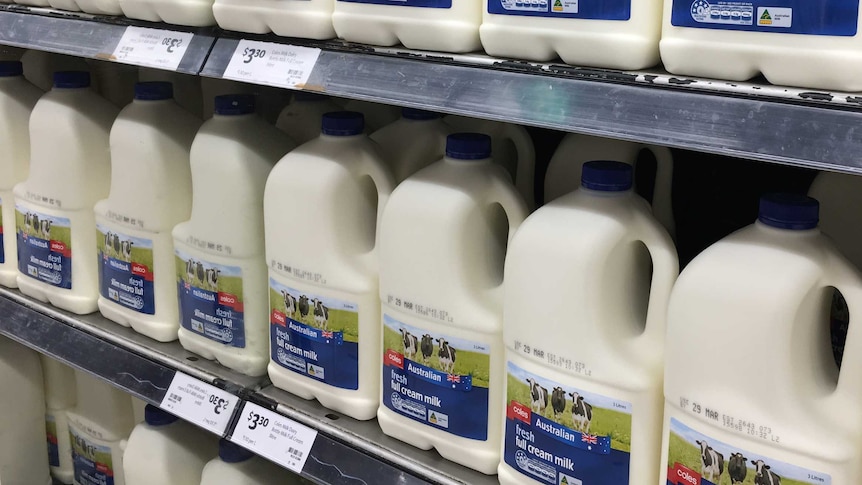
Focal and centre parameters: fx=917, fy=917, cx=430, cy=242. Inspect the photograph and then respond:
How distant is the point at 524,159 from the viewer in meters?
1.42

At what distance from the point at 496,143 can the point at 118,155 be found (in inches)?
26.5

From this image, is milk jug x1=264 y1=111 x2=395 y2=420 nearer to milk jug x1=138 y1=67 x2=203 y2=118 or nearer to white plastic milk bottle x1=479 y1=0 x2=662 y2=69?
white plastic milk bottle x1=479 y1=0 x2=662 y2=69

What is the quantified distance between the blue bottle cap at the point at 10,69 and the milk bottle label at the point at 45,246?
0.93 ft

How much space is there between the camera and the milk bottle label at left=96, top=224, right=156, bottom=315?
1647 mm

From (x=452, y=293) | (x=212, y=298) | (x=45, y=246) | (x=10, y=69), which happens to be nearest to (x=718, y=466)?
(x=452, y=293)

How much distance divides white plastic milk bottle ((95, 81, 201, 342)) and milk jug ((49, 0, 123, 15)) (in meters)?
0.15

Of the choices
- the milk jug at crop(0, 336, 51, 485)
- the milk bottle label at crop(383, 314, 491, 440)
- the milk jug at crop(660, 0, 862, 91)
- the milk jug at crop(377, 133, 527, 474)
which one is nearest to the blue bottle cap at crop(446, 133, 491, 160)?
the milk jug at crop(377, 133, 527, 474)

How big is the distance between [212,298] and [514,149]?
0.56 metres

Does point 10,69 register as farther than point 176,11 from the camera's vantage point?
Yes

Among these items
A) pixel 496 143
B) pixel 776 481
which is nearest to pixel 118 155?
pixel 496 143

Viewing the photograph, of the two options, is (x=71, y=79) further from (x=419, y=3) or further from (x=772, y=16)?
(x=772, y=16)

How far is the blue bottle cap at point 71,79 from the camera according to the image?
1.73 m

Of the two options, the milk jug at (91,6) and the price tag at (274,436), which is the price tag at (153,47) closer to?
the milk jug at (91,6)

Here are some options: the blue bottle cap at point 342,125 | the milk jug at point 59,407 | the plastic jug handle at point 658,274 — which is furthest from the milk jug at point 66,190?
the plastic jug handle at point 658,274
